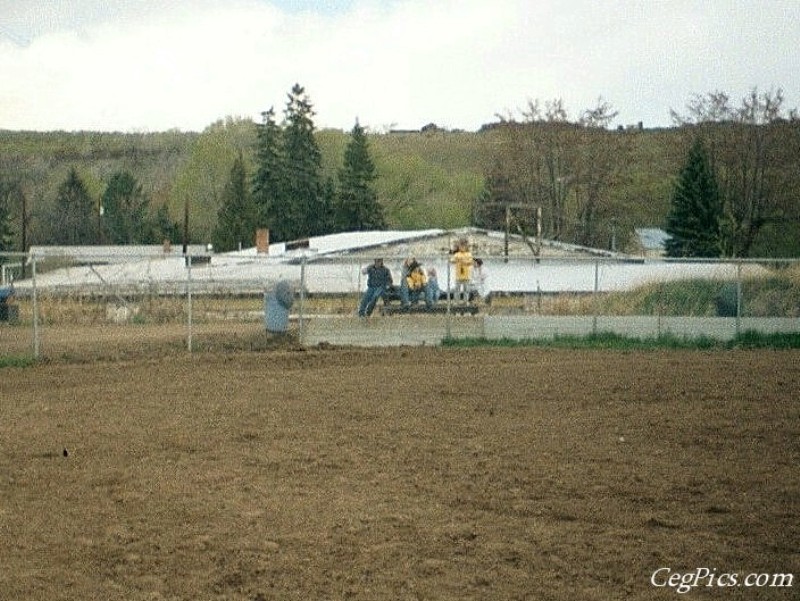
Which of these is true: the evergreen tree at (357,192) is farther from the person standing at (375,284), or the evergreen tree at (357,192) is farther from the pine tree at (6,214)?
the person standing at (375,284)

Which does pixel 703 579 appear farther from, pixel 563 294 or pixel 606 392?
pixel 563 294

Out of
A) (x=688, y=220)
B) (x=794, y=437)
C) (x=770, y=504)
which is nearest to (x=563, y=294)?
(x=794, y=437)

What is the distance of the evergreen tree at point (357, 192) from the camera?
255 feet

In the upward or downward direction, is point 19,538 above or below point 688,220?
below

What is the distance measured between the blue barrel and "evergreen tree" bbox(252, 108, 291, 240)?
177ft

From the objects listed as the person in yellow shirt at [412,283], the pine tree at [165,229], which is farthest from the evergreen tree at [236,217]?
the person in yellow shirt at [412,283]

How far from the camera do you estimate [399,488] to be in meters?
9.55

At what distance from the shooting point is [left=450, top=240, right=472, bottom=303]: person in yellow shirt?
2661cm

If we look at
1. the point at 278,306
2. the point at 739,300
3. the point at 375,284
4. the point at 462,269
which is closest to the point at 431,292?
the point at 462,269

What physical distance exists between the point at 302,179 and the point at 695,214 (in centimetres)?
2963

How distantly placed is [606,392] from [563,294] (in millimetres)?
12507

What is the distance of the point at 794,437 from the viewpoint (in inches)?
461

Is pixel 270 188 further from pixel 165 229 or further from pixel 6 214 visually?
pixel 6 214

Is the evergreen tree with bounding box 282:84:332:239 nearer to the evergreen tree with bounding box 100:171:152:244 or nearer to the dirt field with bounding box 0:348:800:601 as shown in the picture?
the evergreen tree with bounding box 100:171:152:244
